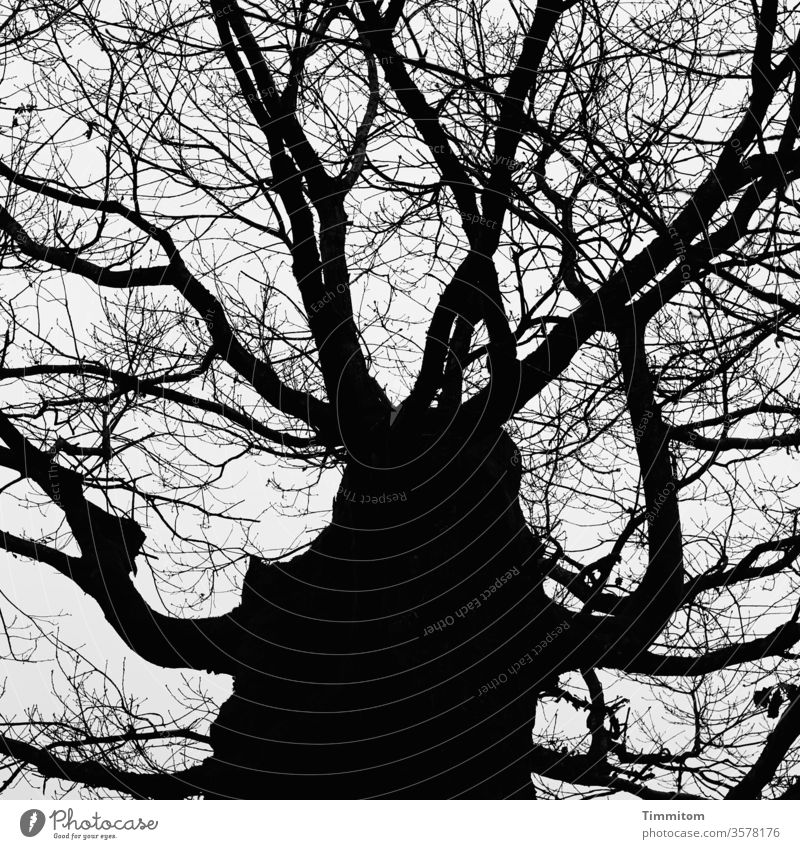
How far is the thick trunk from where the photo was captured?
5.29 meters

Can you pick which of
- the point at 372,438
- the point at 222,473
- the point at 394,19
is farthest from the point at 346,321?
the point at 394,19

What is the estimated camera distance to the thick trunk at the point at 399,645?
5.29 metres

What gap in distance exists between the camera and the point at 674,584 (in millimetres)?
5434

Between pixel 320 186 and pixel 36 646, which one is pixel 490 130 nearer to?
pixel 320 186

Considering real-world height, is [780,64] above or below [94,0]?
below

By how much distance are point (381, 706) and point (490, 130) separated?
146 inches
